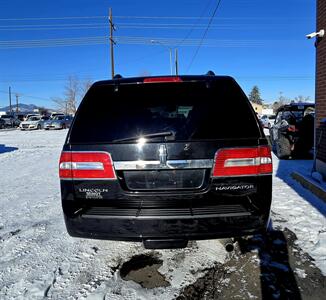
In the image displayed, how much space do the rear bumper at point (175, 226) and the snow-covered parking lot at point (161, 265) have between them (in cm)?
58

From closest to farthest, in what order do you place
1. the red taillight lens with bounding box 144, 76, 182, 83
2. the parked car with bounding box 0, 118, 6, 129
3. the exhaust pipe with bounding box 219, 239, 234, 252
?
the red taillight lens with bounding box 144, 76, 182, 83 < the exhaust pipe with bounding box 219, 239, 234, 252 < the parked car with bounding box 0, 118, 6, 129

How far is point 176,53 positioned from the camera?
3928 centimetres

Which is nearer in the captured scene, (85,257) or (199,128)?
(199,128)

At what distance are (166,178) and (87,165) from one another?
2.26ft

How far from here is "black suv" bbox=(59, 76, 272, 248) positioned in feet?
8.33

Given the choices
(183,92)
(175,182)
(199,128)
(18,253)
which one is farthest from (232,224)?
(18,253)

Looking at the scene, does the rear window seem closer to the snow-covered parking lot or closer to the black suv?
the black suv

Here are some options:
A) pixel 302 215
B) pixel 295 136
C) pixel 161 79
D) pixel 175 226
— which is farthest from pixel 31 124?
pixel 175 226

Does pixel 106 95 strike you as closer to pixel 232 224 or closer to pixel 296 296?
pixel 232 224

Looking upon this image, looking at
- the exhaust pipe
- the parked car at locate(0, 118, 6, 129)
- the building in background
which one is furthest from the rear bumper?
the parked car at locate(0, 118, 6, 129)

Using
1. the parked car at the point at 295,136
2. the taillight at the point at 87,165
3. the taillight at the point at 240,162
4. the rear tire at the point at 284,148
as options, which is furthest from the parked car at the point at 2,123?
the taillight at the point at 240,162

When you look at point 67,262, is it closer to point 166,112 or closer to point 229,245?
point 229,245

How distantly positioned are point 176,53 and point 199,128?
38.7 metres

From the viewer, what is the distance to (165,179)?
2.58 metres
